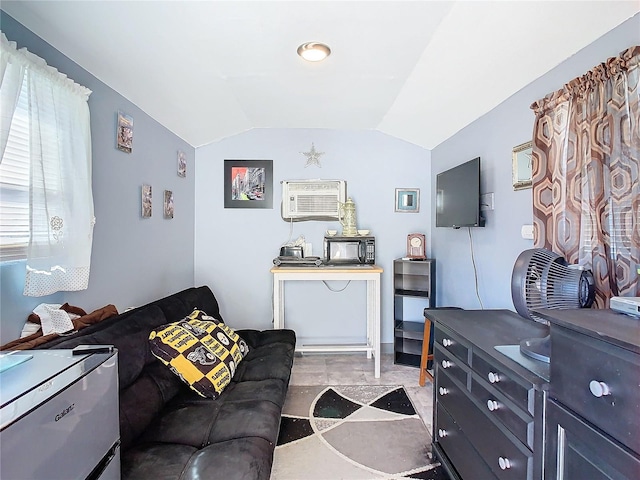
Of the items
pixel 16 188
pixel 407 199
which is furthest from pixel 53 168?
pixel 407 199

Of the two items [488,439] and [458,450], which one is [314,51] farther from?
[458,450]

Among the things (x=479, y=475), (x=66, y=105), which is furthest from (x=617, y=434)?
(x=66, y=105)

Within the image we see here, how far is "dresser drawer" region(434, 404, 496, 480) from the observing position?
1.31 m

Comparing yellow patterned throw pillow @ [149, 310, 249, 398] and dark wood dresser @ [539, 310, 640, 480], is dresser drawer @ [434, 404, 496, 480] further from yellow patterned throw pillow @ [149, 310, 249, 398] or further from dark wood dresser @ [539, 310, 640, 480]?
yellow patterned throw pillow @ [149, 310, 249, 398]

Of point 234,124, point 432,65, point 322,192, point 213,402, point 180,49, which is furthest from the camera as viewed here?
point 322,192

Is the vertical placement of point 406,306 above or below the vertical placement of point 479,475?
above

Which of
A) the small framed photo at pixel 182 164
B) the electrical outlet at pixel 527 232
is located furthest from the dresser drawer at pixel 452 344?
the small framed photo at pixel 182 164

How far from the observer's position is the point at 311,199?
11.0 feet

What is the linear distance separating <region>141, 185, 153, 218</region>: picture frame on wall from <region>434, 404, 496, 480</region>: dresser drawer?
221 cm

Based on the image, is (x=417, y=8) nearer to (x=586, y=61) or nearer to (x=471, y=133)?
(x=586, y=61)

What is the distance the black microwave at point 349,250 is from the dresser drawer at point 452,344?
4.66 feet

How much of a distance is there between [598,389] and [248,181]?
10.0 ft

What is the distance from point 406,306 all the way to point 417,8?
2617 millimetres

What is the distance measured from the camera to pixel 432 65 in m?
2.02
